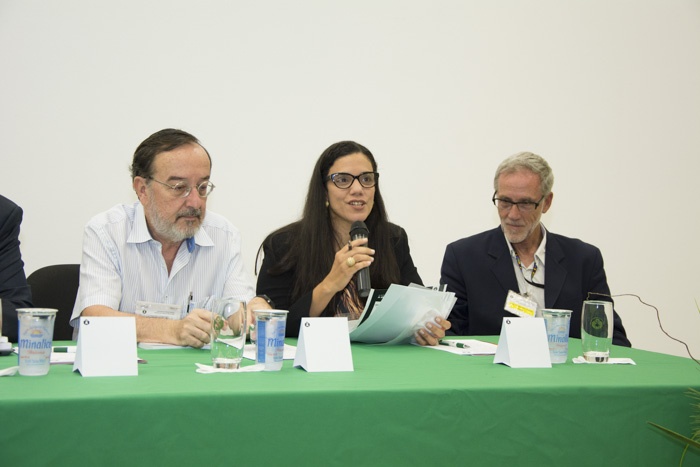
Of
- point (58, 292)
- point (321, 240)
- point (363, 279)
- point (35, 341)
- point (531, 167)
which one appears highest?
point (531, 167)

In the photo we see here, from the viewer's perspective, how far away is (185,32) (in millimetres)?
3834

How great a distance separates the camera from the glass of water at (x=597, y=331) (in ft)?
6.43

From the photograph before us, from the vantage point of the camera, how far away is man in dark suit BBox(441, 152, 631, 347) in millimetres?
3055

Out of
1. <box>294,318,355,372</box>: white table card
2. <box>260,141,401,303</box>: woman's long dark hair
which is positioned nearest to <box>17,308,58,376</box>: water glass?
<box>294,318,355,372</box>: white table card

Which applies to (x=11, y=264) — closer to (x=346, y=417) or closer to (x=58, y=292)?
(x=58, y=292)

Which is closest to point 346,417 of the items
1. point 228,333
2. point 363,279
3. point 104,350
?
point 228,333

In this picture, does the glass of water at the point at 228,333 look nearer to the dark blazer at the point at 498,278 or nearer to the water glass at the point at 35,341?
the water glass at the point at 35,341

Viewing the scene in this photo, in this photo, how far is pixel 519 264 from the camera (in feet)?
10.6

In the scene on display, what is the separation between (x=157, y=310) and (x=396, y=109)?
2.26 m

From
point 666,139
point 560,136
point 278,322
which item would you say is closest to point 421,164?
point 560,136

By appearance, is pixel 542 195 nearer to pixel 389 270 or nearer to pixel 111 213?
pixel 389 270

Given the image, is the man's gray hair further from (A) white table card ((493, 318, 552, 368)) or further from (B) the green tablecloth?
(B) the green tablecloth

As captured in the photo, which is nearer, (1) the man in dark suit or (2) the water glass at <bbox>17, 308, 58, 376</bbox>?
(2) the water glass at <bbox>17, 308, 58, 376</bbox>

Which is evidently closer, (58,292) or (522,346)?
(522,346)
